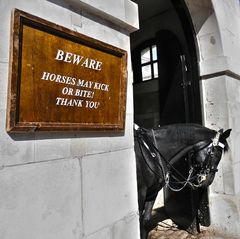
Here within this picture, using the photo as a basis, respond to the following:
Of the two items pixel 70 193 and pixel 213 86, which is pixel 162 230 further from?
pixel 70 193

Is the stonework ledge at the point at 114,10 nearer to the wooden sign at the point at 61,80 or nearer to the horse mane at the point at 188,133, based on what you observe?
the wooden sign at the point at 61,80

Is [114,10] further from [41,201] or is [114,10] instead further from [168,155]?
[168,155]

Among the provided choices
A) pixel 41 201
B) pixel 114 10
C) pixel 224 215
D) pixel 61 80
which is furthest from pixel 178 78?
pixel 41 201

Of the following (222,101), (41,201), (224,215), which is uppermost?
(222,101)

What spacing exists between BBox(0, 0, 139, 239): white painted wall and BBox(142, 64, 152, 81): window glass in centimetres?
406

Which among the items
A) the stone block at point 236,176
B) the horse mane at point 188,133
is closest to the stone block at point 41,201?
the horse mane at point 188,133

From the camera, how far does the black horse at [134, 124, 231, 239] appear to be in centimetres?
328

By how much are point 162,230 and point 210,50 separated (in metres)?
3.08

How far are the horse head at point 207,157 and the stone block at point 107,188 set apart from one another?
4.15 feet

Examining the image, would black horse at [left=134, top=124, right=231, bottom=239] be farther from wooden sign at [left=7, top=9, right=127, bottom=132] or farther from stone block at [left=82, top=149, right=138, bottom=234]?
wooden sign at [left=7, top=9, right=127, bottom=132]

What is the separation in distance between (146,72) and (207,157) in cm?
370

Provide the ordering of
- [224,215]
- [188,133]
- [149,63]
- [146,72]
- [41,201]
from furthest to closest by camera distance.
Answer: [146,72]
[149,63]
[224,215]
[188,133]
[41,201]

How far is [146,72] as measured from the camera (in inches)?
273

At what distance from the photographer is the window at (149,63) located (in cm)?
673
